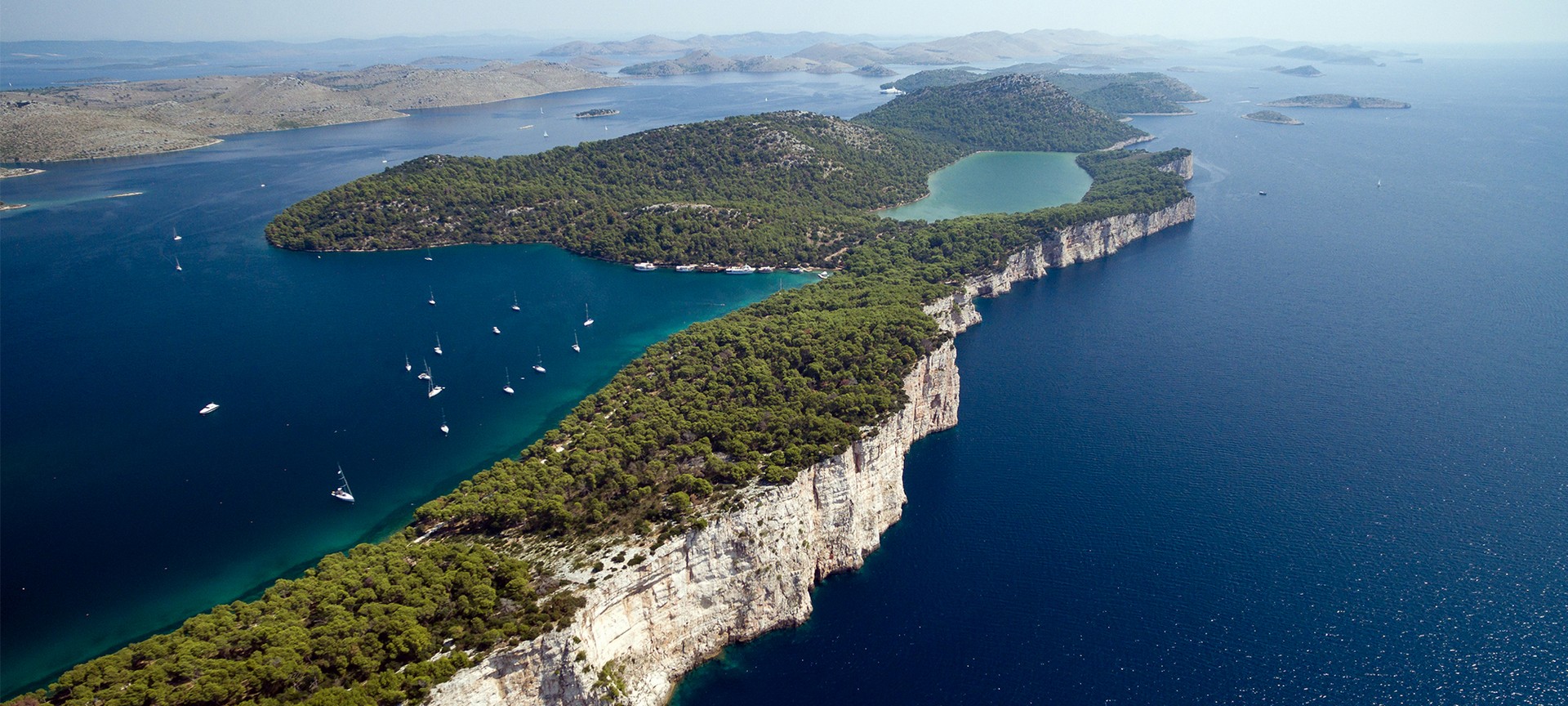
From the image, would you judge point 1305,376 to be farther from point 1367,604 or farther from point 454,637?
point 454,637

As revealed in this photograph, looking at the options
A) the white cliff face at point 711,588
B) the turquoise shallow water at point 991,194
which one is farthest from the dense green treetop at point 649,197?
Answer: the white cliff face at point 711,588

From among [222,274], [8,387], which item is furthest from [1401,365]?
[222,274]

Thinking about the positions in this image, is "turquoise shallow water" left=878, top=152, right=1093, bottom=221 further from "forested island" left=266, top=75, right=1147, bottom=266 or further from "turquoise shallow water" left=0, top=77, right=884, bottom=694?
"turquoise shallow water" left=0, top=77, right=884, bottom=694

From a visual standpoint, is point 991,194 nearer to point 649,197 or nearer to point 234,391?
point 649,197

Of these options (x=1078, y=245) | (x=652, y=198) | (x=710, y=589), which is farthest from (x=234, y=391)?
Answer: (x=1078, y=245)

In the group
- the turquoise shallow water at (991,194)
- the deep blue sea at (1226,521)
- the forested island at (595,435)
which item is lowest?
the deep blue sea at (1226,521)

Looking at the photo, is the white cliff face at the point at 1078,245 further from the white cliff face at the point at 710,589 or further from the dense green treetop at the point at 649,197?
the white cliff face at the point at 710,589

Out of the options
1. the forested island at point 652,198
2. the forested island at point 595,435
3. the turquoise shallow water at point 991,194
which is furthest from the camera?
the turquoise shallow water at point 991,194
